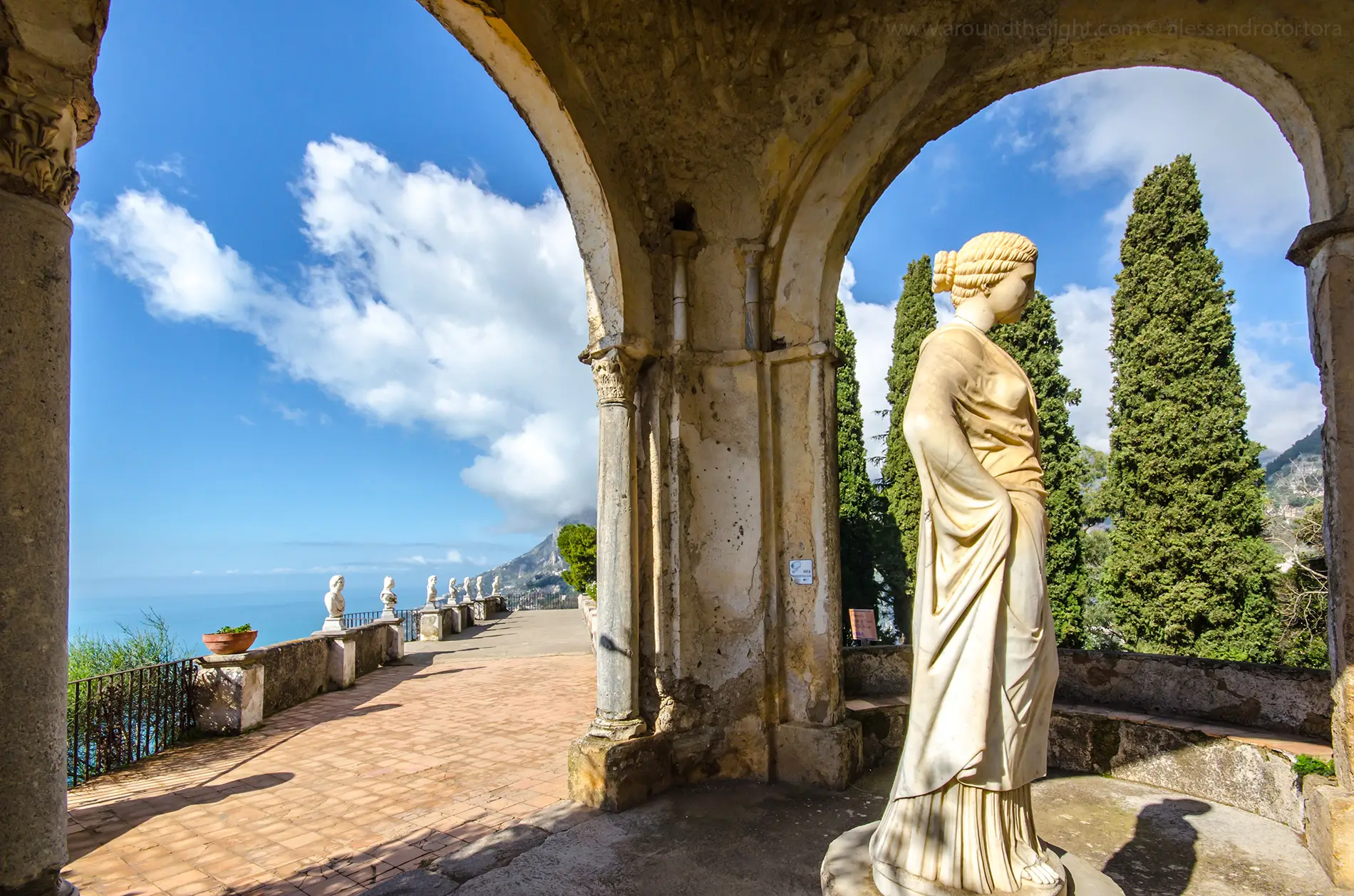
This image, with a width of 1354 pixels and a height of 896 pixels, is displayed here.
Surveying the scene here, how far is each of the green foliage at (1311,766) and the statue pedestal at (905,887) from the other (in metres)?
2.57

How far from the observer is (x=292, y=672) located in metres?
8.67

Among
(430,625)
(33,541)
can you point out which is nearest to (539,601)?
(430,625)

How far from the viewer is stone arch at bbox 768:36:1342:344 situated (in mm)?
4594

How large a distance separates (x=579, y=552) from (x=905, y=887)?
19058mm

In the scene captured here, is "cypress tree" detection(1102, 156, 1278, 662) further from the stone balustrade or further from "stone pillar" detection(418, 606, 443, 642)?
"stone pillar" detection(418, 606, 443, 642)

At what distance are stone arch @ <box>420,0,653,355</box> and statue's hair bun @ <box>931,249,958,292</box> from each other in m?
2.83

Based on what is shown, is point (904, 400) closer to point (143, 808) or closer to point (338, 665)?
point (338, 665)

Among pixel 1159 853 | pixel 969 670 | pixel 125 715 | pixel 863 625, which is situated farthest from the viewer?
pixel 863 625

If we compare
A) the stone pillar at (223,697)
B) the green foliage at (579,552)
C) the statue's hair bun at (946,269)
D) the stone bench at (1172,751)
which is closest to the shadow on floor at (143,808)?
the stone pillar at (223,697)

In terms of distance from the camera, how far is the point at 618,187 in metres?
5.20

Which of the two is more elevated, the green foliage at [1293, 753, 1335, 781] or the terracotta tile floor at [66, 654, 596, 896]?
the green foliage at [1293, 753, 1335, 781]

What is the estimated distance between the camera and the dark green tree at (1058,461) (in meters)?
12.4

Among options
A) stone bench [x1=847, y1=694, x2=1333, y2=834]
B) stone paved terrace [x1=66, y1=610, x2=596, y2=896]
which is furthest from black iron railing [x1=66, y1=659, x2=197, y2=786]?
stone bench [x1=847, y1=694, x2=1333, y2=834]

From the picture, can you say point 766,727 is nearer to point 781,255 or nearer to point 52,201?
point 781,255
